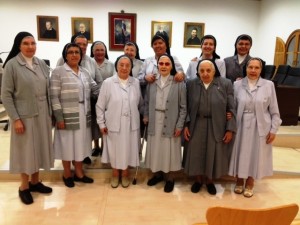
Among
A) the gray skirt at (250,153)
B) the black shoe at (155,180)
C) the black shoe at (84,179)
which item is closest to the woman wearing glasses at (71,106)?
the black shoe at (84,179)

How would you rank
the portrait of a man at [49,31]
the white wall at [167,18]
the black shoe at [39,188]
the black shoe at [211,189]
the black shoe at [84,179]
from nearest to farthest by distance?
the black shoe at [39,188]
the black shoe at [211,189]
the black shoe at [84,179]
the white wall at [167,18]
the portrait of a man at [49,31]

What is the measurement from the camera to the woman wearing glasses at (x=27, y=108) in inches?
88.7

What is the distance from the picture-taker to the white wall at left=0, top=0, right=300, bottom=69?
7.39m

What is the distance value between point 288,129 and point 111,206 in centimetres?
346

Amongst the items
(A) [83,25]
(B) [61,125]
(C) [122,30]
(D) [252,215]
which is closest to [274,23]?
(C) [122,30]

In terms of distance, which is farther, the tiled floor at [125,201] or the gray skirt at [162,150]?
the gray skirt at [162,150]

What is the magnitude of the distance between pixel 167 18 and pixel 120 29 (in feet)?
4.66

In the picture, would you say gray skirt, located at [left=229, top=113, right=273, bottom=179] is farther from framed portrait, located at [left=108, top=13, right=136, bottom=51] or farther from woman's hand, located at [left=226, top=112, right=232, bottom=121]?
framed portrait, located at [left=108, top=13, right=136, bottom=51]

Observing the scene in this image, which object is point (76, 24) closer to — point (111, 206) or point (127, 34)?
point (127, 34)

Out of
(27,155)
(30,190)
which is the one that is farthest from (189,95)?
(30,190)

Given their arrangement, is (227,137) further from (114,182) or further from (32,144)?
(32,144)

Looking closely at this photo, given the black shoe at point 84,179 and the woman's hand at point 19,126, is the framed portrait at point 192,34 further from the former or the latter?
the woman's hand at point 19,126

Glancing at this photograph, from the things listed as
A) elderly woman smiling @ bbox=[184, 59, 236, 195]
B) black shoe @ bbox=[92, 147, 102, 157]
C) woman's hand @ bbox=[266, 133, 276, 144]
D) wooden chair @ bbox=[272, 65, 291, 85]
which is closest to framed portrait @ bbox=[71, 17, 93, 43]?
black shoe @ bbox=[92, 147, 102, 157]

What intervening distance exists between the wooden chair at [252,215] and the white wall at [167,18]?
724 cm
